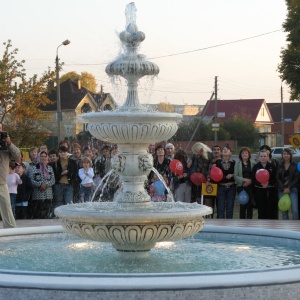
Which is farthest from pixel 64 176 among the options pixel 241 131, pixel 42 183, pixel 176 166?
pixel 241 131

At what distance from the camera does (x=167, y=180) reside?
600 inches

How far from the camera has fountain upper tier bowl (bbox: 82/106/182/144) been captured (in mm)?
8461

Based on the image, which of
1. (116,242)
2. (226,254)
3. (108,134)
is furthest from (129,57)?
(226,254)

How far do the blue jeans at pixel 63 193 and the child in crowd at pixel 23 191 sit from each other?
0.53 metres

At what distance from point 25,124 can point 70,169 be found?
2524 centimetres

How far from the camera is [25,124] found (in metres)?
39.9

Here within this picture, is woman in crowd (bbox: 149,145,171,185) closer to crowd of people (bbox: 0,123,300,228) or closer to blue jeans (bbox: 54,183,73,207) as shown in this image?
crowd of people (bbox: 0,123,300,228)

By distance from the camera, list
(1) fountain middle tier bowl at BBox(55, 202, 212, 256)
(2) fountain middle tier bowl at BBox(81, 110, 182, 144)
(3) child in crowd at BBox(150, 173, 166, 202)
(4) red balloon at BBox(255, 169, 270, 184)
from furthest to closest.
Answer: (4) red balloon at BBox(255, 169, 270, 184), (3) child in crowd at BBox(150, 173, 166, 202), (2) fountain middle tier bowl at BBox(81, 110, 182, 144), (1) fountain middle tier bowl at BBox(55, 202, 212, 256)

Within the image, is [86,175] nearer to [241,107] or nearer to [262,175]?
[262,175]

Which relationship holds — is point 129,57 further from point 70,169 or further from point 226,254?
point 70,169

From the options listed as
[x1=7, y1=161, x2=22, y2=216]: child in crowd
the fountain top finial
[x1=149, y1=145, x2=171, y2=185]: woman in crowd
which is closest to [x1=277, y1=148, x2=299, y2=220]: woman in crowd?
[x1=149, y1=145, x2=171, y2=185]: woman in crowd

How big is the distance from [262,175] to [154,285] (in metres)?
8.70

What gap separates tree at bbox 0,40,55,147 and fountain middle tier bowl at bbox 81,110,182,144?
99.5ft

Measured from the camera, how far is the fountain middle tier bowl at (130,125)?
27.8ft
